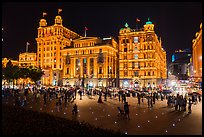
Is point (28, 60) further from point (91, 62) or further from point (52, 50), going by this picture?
point (91, 62)

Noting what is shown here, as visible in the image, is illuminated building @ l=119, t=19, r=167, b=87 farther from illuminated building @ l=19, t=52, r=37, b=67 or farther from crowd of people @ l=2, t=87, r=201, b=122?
illuminated building @ l=19, t=52, r=37, b=67

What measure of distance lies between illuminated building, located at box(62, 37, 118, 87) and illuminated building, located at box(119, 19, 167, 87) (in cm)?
547

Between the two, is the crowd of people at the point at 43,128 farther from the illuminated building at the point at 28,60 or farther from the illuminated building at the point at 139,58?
the illuminated building at the point at 28,60

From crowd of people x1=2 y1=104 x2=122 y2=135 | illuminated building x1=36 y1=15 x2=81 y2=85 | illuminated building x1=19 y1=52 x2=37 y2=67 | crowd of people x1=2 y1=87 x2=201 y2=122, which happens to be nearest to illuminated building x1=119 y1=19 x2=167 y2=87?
illuminated building x1=36 y1=15 x2=81 y2=85

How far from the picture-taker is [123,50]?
80.2m

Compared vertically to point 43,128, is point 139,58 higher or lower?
higher

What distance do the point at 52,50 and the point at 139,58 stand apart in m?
38.9

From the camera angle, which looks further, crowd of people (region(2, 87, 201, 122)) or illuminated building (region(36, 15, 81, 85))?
illuminated building (region(36, 15, 81, 85))

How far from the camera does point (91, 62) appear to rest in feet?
274

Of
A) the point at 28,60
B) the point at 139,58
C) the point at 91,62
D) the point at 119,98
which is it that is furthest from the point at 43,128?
the point at 28,60

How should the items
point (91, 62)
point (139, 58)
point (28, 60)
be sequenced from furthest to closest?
1. point (28, 60)
2. point (91, 62)
3. point (139, 58)

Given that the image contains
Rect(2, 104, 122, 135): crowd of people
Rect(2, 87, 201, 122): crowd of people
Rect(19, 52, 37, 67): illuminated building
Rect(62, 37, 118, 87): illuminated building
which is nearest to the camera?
Rect(2, 104, 122, 135): crowd of people

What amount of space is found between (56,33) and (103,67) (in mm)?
27962

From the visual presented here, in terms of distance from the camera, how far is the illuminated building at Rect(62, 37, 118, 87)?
264 feet
